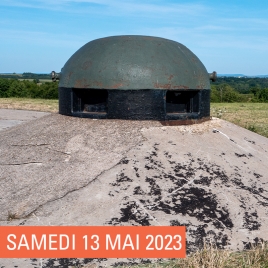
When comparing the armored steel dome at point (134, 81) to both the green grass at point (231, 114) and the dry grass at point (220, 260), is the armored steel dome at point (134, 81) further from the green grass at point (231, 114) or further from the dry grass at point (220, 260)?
the green grass at point (231, 114)

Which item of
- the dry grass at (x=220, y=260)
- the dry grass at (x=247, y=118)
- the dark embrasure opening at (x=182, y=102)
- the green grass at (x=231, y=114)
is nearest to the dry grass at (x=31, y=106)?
the green grass at (x=231, y=114)

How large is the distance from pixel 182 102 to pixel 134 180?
6.84ft

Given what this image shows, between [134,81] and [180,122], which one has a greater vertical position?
[134,81]

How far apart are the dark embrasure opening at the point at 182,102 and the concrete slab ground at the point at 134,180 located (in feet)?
1.14

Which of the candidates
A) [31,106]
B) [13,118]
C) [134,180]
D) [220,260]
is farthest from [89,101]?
[31,106]

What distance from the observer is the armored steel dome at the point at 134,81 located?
243 inches

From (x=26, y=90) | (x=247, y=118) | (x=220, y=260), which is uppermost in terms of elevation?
(x=26, y=90)

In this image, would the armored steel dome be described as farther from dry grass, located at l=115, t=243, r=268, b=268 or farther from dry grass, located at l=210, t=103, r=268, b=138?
dry grass, located at l=210, t=103, r=268, b=138

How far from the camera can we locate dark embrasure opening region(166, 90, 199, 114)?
261 inches

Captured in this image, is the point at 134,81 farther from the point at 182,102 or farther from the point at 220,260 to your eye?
the point at 220,260

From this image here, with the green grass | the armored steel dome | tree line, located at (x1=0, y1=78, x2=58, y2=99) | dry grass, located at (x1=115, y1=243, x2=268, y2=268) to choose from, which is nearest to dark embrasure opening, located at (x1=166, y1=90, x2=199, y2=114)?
the armored steel dome

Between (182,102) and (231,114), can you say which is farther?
(231,114)

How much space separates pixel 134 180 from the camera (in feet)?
17.0

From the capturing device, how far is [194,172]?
545 cm
